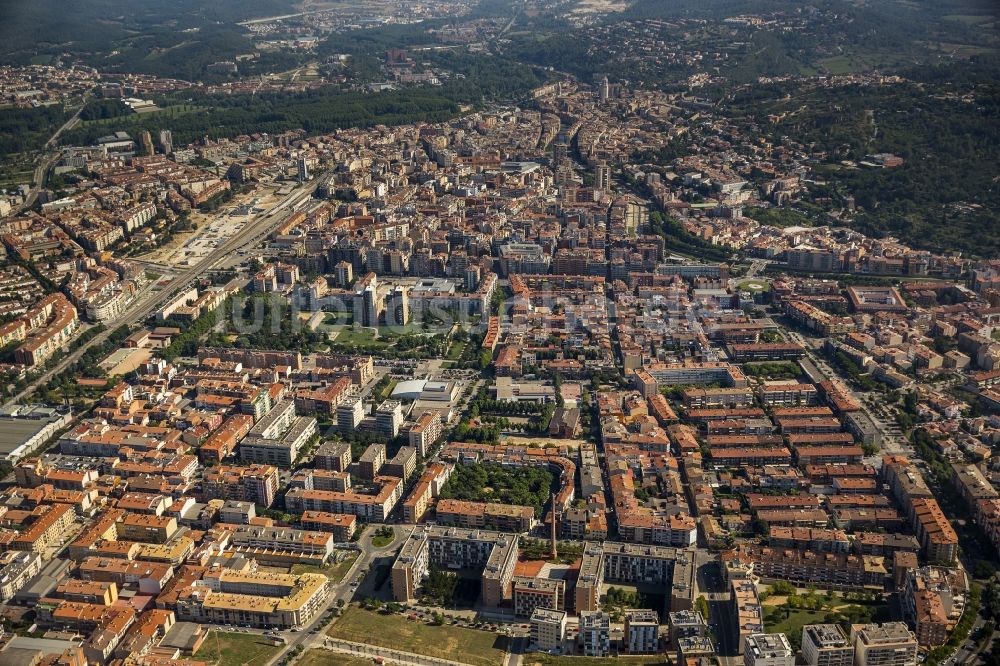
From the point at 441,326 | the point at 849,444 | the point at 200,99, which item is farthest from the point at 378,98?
the point at 849,444

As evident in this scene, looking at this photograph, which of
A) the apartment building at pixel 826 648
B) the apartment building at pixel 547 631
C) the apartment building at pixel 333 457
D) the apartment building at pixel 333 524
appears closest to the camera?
the apartment building at pixel 826 648

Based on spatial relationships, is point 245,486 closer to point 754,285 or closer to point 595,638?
point 595,638

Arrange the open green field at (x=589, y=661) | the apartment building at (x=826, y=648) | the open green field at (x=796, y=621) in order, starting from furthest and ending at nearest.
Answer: the open green field at (x=796, y=621) → the open green field at (x=589, y=661) → the apartment building at (x=826, y=648)

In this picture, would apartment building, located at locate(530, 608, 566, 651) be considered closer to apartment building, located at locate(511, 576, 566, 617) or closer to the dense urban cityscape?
the dense urban cityscape

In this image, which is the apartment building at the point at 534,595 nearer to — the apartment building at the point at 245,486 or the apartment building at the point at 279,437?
the apartment building at the point at 245,486

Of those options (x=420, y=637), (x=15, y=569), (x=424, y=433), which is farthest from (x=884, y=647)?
(x=15, y=569)

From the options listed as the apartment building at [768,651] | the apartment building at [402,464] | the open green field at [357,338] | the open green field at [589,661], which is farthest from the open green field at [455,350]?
the apartment building at [768,651]
